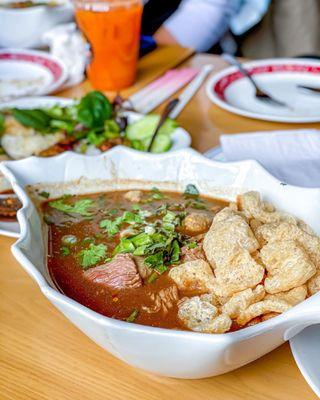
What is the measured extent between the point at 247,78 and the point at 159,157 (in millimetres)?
935

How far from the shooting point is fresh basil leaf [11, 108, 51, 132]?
1.47m

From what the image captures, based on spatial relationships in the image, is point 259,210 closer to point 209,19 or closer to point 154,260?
point 154,260

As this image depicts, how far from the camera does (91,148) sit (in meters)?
1.49

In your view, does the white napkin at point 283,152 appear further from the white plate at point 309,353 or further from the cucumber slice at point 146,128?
the white plate at point 309,353

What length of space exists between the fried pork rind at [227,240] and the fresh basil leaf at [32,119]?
0.76 meters

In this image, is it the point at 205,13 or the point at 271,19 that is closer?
the point at 205,13

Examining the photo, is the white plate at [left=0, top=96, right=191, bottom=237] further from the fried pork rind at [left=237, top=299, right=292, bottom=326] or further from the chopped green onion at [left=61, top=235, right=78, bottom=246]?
the fried pork rind at [left=237, top=299, right=292, bottom=326]

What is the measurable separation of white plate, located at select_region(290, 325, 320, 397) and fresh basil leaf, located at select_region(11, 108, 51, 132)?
3.07ft

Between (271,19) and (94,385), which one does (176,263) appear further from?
(271,19)

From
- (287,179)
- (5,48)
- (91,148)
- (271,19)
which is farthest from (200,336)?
(271,19)

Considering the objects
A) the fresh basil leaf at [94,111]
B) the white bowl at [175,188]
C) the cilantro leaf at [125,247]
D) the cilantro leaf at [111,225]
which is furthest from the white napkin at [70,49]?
the cilantro leaf at [125,247]

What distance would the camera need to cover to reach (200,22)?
2770 mm

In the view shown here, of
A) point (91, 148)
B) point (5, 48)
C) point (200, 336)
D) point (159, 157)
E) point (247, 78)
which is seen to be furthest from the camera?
point (5, 48)

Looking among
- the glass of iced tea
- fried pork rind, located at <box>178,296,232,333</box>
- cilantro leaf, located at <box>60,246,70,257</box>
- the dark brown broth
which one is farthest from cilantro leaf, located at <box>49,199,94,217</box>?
the glass of iced tea
